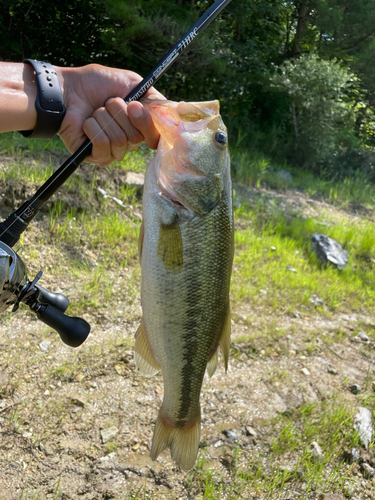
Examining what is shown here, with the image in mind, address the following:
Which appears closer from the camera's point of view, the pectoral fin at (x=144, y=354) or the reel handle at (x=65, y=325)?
the pectoral fin at (x=144, y=354)

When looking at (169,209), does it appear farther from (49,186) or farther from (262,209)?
(262,209)

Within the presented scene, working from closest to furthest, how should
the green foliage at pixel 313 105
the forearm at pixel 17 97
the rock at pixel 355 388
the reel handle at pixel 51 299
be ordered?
the forearm at pixel 17 97 → the reel handle at pixel 51 299 → the rock at pixel 355 388 → the green foliage at pixel 313 105

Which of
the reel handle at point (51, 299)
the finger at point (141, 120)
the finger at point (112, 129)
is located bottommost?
the reel handle at point (51, 299)

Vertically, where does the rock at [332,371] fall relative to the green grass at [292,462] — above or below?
below

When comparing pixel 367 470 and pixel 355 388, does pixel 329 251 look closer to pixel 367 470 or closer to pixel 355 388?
pixel 355 388

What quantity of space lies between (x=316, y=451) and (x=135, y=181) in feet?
12.4

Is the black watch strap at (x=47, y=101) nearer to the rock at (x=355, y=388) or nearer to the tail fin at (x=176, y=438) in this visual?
the tail fin at (x=176, y=438)

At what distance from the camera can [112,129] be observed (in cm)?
200

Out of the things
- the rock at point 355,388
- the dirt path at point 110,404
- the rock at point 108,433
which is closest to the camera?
the dirt path at point 110,404

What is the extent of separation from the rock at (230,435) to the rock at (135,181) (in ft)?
11.1

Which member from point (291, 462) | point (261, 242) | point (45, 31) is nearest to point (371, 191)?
point (261, 242)

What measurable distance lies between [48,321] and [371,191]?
33.3 ft

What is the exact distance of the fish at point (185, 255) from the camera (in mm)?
1710

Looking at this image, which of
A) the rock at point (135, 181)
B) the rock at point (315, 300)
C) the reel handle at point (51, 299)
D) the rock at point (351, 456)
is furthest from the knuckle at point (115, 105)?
the rock at point (315, 300)
